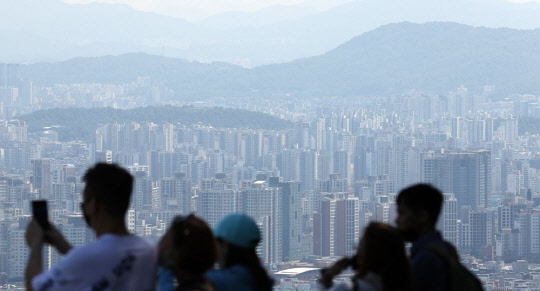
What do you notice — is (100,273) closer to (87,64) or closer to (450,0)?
(87,64)

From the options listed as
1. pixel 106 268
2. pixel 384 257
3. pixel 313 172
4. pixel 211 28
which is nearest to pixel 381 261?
pixel 384 257

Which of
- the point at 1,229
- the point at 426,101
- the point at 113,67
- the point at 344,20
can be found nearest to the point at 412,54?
the point at 426,101

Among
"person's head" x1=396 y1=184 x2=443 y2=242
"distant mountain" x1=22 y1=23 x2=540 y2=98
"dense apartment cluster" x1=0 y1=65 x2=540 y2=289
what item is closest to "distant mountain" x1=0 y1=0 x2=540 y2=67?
"distant mountain" x1=22 y1=23 x2=540 y2=98

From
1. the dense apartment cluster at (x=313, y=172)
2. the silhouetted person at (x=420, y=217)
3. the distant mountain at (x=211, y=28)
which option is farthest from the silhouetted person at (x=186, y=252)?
the distant mountain at (x=211, y=28)

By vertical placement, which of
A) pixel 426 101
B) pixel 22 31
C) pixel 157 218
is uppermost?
pixel 22 31

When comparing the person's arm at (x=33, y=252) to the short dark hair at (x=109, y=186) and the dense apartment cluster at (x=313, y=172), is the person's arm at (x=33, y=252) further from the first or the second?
the dense apartment cluster at (x=313, y=172)

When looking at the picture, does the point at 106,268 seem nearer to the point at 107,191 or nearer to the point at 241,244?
the point at 107,191
